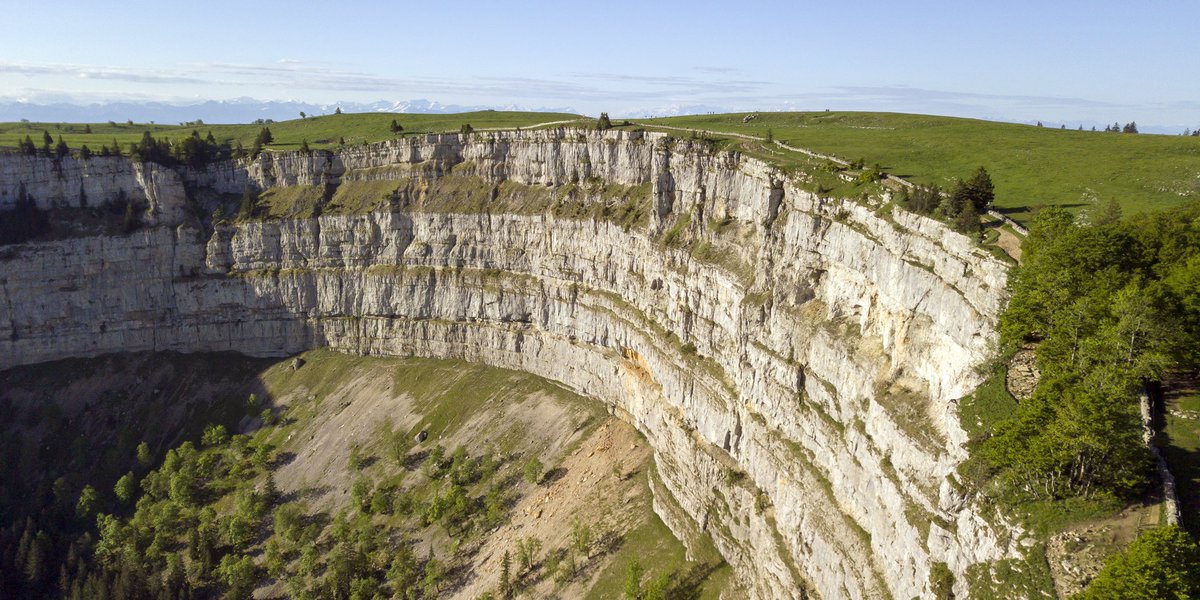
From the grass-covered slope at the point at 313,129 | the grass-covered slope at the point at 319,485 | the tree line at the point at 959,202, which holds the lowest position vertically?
the grass-covered slope at the point at 319,485

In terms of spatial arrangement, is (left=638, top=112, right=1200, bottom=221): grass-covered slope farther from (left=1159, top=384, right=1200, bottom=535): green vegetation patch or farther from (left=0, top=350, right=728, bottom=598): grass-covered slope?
(left=0, top=350, right=728, bottom=598): grass-covered slope

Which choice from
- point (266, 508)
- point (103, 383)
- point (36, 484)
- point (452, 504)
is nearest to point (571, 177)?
point (452, 504)

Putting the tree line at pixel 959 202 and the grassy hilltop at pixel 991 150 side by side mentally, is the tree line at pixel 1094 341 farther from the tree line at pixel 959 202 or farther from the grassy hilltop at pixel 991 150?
the grassy hilltop at pixel 991 150

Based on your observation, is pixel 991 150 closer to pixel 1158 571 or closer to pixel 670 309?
pixel 670 309

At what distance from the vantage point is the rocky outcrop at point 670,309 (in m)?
36.4

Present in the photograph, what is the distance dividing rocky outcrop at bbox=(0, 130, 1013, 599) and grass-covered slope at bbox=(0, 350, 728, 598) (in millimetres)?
4750

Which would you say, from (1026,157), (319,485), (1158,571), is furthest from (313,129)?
(1158,571)

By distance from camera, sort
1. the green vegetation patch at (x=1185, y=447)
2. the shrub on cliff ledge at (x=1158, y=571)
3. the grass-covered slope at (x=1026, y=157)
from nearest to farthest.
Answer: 1. the shrub on cliff ledge at (x=1158, y=571)
2. the green vegetation patch at (x=1185, y=447)
3. the grass-covered slope at (x=1026, y=157)

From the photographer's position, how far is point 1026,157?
67688 millimetres

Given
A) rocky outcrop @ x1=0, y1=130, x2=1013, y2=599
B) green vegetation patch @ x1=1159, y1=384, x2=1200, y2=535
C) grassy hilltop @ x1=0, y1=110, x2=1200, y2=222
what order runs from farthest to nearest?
grassy hilltop @ x1=0, y1=110, x2=1200, y2=222, rocky outcrop @ x1=0, y1=130, x2=1013, y2=599, green vegetation patch @ x1=1159, y1=384, x2=1200, y2=535

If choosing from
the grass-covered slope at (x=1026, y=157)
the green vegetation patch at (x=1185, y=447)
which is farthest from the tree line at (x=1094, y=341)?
the grass-covered slope at (x=1026, y=157)

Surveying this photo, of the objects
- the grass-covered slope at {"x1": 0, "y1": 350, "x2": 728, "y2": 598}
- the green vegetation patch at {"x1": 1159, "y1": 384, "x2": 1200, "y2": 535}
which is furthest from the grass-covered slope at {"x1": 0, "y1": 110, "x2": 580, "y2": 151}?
the green vegetation patch at {"x1": 1159, "y1": 384, "x2": 1200, "y2": 535}

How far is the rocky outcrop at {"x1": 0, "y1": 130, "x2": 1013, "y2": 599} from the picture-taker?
36353mm

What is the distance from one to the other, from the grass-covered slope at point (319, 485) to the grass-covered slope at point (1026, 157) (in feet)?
132
